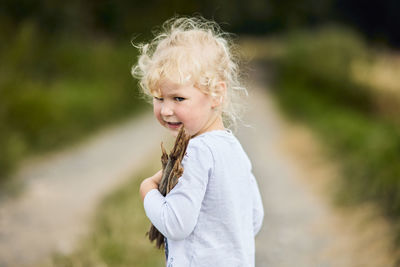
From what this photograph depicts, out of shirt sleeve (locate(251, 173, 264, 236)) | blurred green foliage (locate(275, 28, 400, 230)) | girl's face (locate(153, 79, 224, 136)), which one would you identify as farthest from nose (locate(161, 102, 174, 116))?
blurred green foliage (locate(275, 28, 400, 230))

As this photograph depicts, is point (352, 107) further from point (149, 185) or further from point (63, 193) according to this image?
point (149, 185)

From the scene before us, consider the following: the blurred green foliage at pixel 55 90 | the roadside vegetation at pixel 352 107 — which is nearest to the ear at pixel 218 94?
the blurred green foliage at pixel 55 90

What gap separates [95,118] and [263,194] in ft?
15.9

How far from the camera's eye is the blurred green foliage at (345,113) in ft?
15.8

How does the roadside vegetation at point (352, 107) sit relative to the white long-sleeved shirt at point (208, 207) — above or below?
above

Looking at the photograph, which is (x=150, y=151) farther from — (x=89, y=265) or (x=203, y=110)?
(x=203, y=110)

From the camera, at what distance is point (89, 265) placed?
10.1ft

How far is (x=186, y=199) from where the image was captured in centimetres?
152

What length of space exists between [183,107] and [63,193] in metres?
4.46

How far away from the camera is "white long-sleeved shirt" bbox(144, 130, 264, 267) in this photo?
60.4 inches

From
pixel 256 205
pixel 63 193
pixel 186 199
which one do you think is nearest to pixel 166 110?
pixel 186 199

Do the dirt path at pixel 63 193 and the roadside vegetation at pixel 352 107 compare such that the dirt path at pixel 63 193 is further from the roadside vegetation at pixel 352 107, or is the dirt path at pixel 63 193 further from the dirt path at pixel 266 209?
the roadside vegetation at pixel 352 107

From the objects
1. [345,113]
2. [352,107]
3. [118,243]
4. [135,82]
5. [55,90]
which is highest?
[135,82]

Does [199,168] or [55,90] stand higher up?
[55,90]
